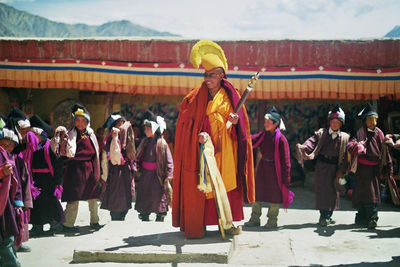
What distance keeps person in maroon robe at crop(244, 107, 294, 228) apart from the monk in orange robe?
144 cm

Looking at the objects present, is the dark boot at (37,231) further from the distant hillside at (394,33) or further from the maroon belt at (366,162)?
the distant hillside at (394,33)

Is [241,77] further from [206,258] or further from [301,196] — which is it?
[206,258]

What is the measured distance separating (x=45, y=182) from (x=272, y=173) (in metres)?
3.10

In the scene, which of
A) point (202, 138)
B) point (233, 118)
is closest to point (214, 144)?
point (202, 138)

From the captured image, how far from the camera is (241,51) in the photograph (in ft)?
34.4

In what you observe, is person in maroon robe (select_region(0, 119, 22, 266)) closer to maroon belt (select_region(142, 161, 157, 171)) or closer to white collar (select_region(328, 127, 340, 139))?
maroon belt (select_region(142, 161, 157, 171))

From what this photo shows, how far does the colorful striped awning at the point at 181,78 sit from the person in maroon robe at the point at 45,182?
410 cm

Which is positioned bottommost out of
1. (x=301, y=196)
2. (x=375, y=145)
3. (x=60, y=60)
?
(x=301, y=196)

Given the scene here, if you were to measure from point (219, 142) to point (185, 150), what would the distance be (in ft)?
1.29

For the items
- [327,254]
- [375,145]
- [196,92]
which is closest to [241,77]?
[375,145]

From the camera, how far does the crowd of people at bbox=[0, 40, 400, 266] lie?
18.3ft

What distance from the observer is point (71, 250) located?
6031 millimetres

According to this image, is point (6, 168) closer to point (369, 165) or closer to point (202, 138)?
point (202, 138)

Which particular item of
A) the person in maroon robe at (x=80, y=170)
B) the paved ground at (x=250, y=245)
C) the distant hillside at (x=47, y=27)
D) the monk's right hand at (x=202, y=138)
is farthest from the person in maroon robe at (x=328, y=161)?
the distant hillside at (x=47, y=27)
